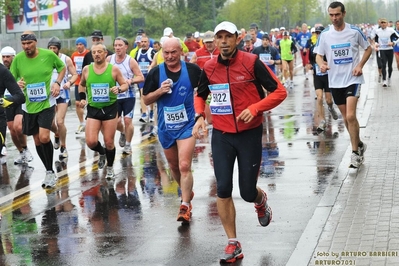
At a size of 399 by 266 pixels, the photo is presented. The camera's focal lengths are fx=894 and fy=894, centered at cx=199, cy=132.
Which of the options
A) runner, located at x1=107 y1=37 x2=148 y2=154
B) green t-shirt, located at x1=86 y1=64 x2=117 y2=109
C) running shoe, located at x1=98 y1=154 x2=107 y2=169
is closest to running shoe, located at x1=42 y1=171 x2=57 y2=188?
green t-shirt, located at x1=86 y1=64 x2=117 y2=109

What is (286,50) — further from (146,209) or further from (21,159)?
(146,209)

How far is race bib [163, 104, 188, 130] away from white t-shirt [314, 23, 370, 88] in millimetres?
3176

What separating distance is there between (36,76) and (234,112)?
497 cm

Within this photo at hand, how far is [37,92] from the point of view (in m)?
11.8

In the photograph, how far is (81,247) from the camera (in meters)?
8.08

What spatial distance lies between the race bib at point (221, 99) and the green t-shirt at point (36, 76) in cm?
474

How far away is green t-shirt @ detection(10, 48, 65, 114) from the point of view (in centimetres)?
1179

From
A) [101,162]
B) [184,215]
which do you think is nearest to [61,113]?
[101,162]

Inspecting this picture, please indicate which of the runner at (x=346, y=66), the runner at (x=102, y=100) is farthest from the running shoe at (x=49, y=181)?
the runner at (x=346, y=66)

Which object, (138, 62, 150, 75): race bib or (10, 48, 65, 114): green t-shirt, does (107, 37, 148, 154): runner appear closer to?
(10, 48, 65, 114): green t-shirt

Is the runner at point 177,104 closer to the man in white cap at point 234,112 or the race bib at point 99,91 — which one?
the man in white cap at point 234,112

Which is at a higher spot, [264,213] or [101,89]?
[101,89]

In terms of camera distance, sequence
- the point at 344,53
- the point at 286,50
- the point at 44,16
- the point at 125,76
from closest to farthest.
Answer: the point at 344,53 → the point at 125,76 → the point at 286,50 → the point at 44,16

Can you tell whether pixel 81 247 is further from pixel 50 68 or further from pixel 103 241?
pixel 50 68
